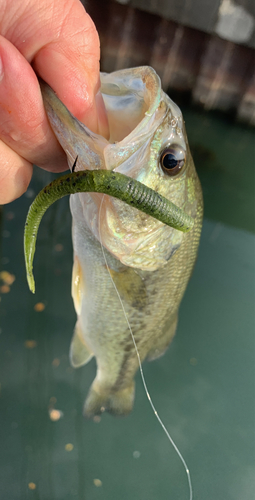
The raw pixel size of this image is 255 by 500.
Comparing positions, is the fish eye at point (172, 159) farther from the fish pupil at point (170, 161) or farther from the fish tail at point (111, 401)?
the fish tail at point (111, 401)

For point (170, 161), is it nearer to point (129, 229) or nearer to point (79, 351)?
point (129, 229)

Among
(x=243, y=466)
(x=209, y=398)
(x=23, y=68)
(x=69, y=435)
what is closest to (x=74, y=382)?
(x=69, y=435)

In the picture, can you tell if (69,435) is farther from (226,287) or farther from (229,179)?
(229,179)

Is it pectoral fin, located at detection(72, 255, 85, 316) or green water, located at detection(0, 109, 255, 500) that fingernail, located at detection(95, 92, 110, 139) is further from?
green water, located at detection(0, 109, 255, 500)

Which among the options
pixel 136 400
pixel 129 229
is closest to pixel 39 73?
pixel 129 229

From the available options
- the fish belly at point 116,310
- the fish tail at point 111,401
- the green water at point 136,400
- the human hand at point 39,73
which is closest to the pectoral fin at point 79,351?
the fish belly at point 116,310

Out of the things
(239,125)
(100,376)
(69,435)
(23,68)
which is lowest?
(69,435)
